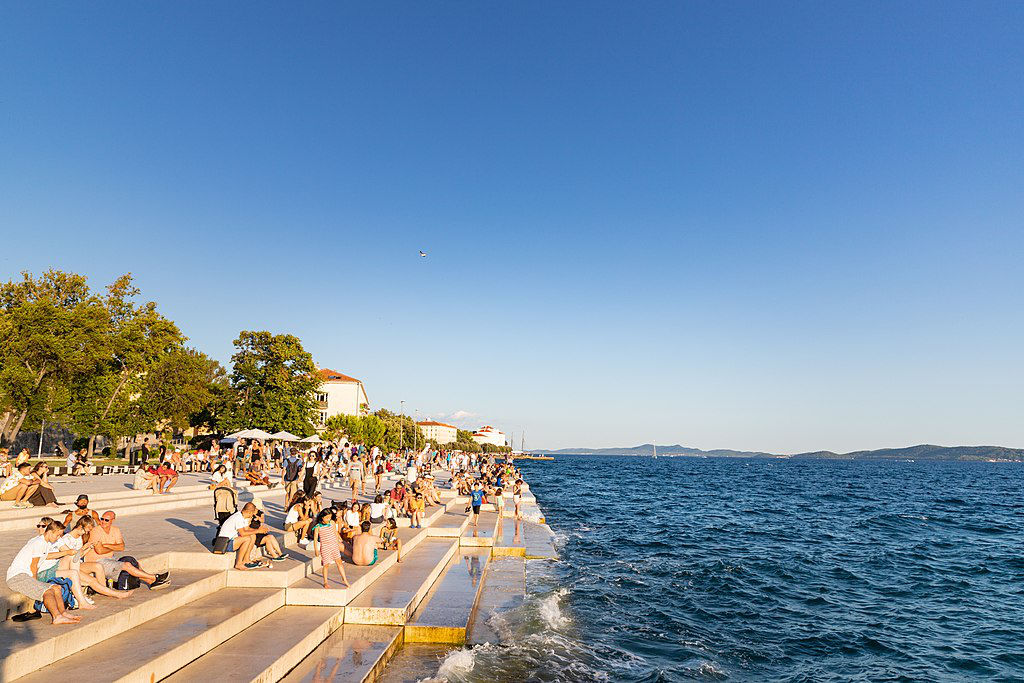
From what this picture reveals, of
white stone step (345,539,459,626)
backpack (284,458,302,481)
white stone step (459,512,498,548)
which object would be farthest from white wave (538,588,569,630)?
backpack (284,458,302,481)

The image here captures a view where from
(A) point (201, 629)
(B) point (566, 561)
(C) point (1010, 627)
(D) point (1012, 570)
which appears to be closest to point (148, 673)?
(A) point (201, 629)

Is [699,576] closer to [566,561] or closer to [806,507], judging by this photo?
[566,561]

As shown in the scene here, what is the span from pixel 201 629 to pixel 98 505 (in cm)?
1087

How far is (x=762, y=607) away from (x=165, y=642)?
51.6 ft

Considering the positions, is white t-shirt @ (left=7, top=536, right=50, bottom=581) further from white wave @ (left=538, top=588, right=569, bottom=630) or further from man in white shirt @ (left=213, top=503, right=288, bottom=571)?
white wave @ (left=538, top=588, right=569, bottom=630)

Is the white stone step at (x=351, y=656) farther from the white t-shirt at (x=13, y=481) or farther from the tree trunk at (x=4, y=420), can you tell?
the tree trunk at (x=4, y=420)

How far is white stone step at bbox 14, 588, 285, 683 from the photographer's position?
5.95 metres

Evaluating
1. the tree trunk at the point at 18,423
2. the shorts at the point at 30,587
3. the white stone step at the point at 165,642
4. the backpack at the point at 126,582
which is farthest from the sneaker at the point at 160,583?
the tree trunk at the point at 18,423

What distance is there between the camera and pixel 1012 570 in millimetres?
24750

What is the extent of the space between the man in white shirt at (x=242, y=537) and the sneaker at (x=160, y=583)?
52.8 inches

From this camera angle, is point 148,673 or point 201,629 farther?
point 201,629

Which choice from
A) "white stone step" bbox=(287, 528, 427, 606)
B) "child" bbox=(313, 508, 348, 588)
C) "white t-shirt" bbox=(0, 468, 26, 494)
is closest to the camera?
"white stone step" bbox=(287, 528, 427, 606)

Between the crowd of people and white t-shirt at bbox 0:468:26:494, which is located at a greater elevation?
white t-shirt at bbox 0:468:26:494

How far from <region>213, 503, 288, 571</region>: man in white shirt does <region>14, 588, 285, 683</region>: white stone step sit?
2.13ft
